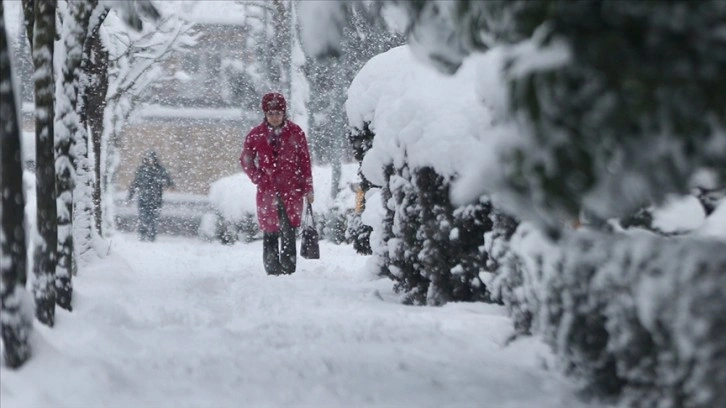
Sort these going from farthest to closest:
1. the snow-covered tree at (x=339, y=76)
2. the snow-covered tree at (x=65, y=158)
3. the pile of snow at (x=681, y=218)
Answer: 1. the snow-covered tree at (x=339, y=76)
2. the snow-covered tree at (x=65, y=158)
3. the pile of snow at (x=681, y=218)

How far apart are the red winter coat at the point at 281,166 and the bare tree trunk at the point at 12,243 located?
5838 millimetres

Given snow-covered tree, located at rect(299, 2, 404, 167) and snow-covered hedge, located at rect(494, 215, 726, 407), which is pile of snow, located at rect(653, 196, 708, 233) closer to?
snow-covered hedge, located at rect(494, 215, 726, 407)

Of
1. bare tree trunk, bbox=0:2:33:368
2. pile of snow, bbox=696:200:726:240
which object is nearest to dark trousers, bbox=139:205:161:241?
bare tree trunk, bbox=0:2:33:368

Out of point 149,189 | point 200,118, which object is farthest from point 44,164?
point 200,118

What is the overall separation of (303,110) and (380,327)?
27.8m

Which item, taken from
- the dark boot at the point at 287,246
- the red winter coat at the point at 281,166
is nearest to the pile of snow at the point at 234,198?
the red winter coat at the point at 281,166

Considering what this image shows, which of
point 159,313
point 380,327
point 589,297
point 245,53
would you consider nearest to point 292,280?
point 159,313

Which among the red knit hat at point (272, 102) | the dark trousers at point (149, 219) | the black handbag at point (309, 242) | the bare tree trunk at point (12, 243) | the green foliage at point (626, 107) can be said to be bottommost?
the dark trousers at point (149, 219)

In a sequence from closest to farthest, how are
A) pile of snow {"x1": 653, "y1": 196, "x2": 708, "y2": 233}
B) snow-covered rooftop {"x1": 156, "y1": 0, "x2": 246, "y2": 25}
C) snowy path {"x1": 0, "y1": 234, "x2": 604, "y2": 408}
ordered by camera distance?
1. snowy path {"x1": 0, "y1": 234, "x2": 604, "y2": 408}
2. pile of snow {"x1": 653, "y1": 196, "x2": 708, "y2": 233}
3. snow-covered rooftop {"x1": 156, "y1": 0, "x2": 246, "y2": 25}

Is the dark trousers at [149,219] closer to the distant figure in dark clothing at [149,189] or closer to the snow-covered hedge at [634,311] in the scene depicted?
the distant figure in dark clothing at [149,189]

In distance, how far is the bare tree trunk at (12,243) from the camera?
153 inches

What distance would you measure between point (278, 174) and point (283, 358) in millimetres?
5704

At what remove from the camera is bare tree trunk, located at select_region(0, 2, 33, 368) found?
12.7ft

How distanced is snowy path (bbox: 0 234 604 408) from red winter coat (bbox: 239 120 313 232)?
9.93 ft
